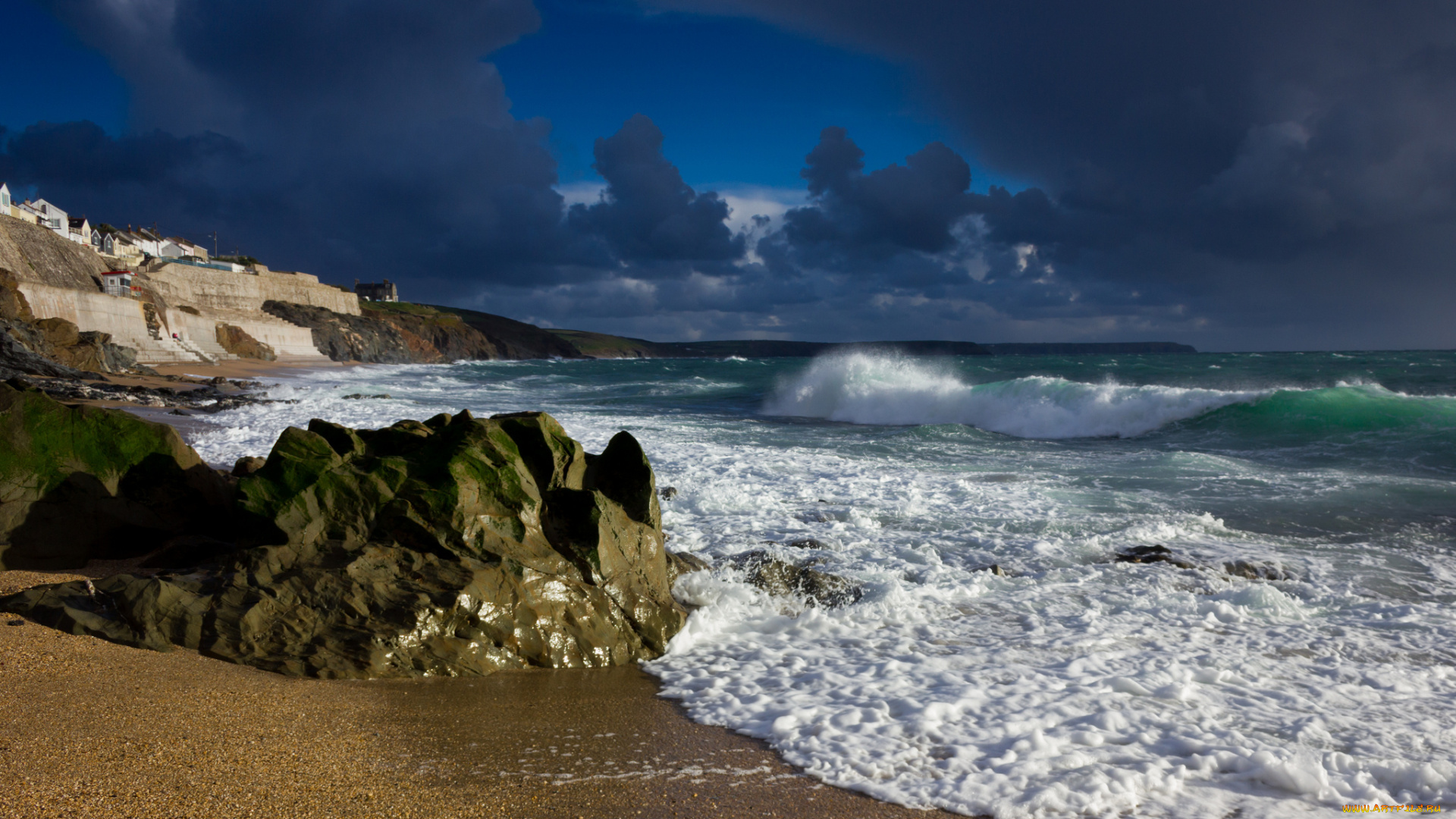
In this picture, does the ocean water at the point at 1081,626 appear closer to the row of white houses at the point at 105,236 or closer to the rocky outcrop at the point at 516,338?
the row of white houses at the point at 105,236

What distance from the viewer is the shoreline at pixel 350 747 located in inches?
105

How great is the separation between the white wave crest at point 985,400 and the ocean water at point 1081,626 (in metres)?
4.82

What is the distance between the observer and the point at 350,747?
10.2ft

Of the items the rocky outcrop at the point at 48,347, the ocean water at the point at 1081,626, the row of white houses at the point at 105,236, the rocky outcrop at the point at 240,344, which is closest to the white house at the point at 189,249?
the row of white houses at the point at 105,236

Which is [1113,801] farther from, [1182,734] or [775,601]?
[775,601]

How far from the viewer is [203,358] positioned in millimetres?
37469

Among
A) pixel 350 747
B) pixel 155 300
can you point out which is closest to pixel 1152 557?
pixel 350 747

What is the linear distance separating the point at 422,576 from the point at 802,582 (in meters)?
2.62

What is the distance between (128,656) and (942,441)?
513 inches

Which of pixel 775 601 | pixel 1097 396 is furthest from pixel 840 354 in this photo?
pixel 775 601

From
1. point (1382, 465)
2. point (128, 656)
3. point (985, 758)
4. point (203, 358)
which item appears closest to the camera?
point (985, 758)

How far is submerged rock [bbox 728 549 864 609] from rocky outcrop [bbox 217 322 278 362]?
50703 millimetres

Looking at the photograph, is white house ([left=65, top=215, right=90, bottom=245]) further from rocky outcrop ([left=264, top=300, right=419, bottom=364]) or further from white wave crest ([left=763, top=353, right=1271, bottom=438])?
white wave crest ([left=763, top=353, right=1271, bottom=438])

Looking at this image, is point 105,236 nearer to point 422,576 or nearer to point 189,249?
point 189,249
